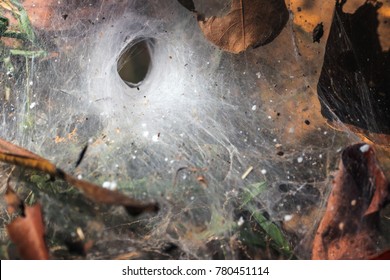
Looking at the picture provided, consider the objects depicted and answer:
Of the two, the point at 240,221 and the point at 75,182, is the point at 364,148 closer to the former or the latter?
the point at 240,221

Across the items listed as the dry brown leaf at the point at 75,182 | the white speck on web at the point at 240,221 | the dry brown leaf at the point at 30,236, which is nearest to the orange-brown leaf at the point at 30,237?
the dry brown leaf at the point at 30,236

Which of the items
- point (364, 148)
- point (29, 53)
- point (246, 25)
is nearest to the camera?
point (364, 148)

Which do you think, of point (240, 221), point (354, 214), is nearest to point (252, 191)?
point (240, 221)

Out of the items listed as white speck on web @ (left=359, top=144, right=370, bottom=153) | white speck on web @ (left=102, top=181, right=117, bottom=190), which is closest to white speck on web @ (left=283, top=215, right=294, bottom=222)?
white speck on web @ (left=359, top=144, right=370, bottom=153)

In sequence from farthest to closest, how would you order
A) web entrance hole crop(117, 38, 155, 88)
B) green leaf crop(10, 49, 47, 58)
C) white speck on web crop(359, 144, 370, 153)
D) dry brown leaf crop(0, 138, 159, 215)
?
web entrance hole crop(117, 38, 155, 88)
green leaf crop(10, 49, 47, 58)
white speck on web crop(359, 144, 370, 153)
dry brown leaf crop(0, 138, 159, 215)

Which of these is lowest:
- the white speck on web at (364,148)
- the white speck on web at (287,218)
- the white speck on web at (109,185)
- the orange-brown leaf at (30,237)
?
the orange-brown leaf at (30,237)

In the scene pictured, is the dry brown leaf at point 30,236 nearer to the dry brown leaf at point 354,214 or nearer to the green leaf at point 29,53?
the green leaf at point 29,53

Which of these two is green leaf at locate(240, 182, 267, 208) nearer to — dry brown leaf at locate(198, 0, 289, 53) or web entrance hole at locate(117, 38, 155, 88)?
dry brown leaf at locate(198, 0, 289, 53)
